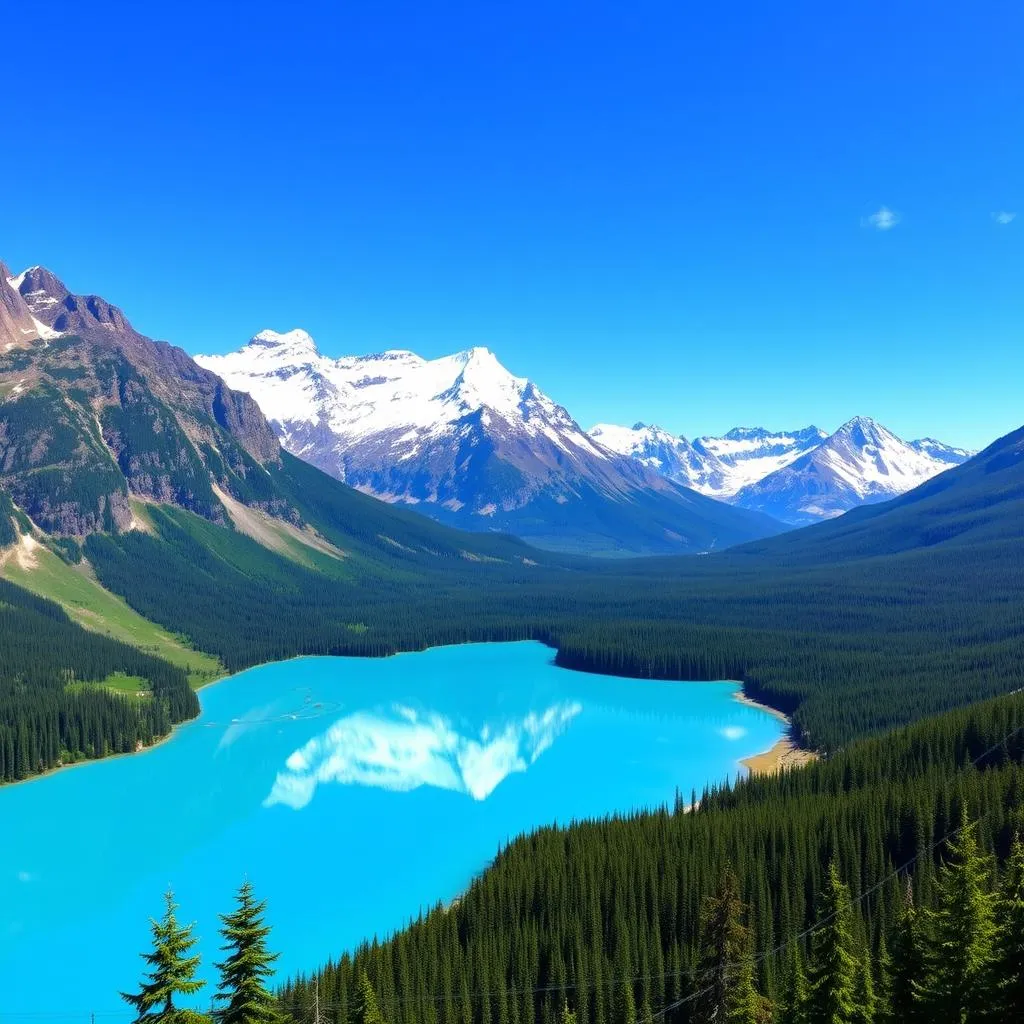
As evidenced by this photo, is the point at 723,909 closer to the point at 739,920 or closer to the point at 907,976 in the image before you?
the point at 907,976

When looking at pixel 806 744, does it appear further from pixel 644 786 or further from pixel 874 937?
pixel 874 937

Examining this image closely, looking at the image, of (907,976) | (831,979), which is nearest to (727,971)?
(831,979)

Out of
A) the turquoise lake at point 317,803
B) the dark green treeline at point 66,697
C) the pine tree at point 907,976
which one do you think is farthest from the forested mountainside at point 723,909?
the dark green treeline at point 66,697

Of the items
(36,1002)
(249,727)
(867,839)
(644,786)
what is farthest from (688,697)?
(36,1002)

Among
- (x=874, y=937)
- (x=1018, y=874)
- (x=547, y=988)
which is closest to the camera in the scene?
(x=1018, y=874)

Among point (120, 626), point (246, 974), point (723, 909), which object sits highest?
point (120, 626)

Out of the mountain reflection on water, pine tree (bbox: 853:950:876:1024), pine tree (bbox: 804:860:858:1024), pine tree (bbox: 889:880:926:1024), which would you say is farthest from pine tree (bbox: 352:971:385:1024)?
the mountain reflection on water
